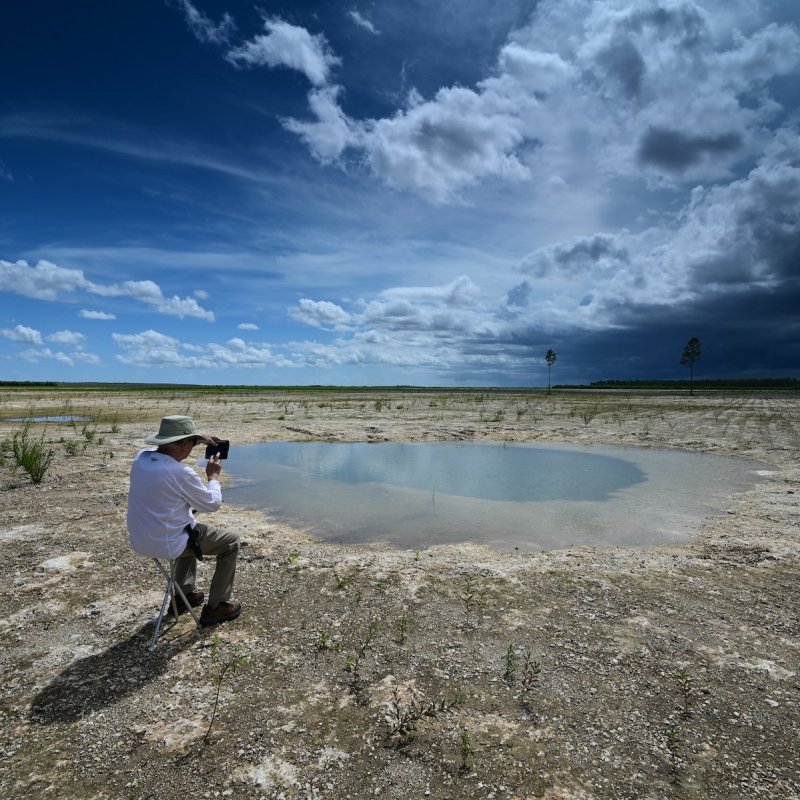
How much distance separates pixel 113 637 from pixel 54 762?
1.92 meters

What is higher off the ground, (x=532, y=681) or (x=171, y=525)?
(x=171, y=525)

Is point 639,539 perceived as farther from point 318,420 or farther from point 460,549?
point 318,420

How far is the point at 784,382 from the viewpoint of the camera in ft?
502

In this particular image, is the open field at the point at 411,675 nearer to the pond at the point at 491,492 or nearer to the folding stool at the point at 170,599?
the folding stool at the point at 170,599

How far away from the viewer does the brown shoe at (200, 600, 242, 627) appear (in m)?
6.04

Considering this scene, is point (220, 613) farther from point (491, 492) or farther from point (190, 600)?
point (491, 492)

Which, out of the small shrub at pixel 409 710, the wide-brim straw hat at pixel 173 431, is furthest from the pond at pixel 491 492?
the wide-brim straw hat at pixel 173 431

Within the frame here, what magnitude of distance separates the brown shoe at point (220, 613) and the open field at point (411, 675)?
0.43 ft

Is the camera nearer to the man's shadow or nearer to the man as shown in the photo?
the man

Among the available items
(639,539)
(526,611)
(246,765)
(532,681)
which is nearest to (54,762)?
(246,765)

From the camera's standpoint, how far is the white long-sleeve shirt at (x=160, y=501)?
5.36 m

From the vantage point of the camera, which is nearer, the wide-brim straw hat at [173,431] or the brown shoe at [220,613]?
the wide-brim straw hat at [173,431]

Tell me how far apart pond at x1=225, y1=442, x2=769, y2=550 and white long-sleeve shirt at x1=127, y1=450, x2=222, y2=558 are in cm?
461

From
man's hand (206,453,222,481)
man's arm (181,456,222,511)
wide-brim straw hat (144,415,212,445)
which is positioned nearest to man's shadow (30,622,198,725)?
man's arm (181,456,222,511)
